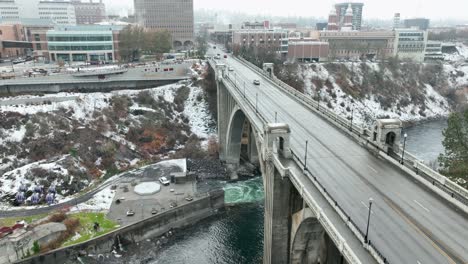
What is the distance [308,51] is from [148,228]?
100 metres

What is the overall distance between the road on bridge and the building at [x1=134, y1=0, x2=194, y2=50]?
162 m

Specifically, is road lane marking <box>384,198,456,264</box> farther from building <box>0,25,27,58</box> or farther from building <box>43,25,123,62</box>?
building <box>0,25,27,58</box>

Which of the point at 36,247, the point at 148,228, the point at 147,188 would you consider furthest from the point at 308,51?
the point at 36,247

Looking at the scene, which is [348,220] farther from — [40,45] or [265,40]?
[265,40]

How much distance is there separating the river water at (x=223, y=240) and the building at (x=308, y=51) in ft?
273

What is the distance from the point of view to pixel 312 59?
13125 cm

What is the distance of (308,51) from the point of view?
12938cm

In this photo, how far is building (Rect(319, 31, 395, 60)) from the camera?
14112 cm

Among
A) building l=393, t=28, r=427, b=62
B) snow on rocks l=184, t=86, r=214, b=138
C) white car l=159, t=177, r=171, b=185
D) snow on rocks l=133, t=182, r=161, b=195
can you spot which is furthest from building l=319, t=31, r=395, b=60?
snow on rocks l=133, t=182, r=161, b=195

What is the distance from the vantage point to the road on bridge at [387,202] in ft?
63.4

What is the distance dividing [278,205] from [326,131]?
38.4 ft

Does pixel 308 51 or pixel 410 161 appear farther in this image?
pixel 308 51

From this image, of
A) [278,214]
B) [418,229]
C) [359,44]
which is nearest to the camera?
[418,229]

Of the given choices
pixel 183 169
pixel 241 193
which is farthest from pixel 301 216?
pixel 183 169
